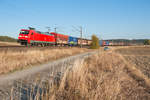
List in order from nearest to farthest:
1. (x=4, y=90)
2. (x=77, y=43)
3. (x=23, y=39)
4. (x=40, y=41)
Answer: (x=4, y=90) < (x=23, y=39) < (x=40, y=41) < (x=77, y=43)

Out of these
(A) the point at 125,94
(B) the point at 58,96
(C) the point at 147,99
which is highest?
(B) the point at 58,96

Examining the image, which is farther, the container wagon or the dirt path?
the container wagon

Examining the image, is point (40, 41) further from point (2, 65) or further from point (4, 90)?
point (4, 90)

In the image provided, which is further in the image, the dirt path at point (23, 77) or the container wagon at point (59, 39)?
the container wagon at point (59, 39)

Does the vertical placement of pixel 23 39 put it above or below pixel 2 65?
above

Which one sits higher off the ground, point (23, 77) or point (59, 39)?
point (59, 39)

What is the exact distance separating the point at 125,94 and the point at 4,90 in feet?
12.2

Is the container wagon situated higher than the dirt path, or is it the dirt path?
the container wagon

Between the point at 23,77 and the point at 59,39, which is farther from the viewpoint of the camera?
the point at 59,39

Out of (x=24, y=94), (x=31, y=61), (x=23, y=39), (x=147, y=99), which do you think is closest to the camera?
(x=24, y=94)

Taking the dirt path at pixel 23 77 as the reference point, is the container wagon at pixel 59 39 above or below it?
above

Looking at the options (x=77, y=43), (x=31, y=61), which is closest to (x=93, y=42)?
(x=77, y=43)

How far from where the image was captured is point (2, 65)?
20.9 ft

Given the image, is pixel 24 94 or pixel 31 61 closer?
pixel 24 94
